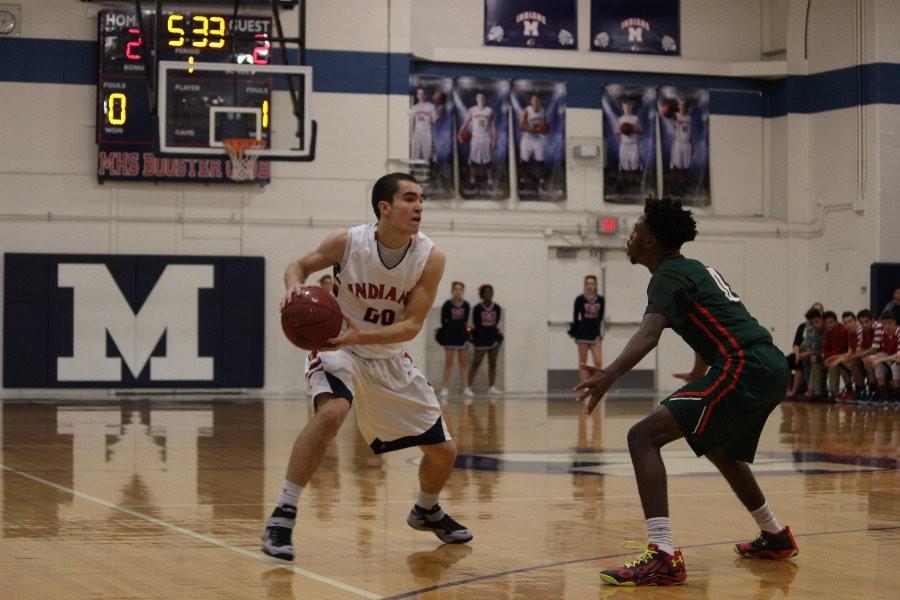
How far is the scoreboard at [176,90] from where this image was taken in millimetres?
19203

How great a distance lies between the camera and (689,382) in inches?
245

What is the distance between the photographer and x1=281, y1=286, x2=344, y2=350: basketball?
6129mm

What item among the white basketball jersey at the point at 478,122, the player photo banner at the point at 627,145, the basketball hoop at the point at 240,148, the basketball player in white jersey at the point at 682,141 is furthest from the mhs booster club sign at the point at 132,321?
the basketball player in white jersey at the point at 682,141

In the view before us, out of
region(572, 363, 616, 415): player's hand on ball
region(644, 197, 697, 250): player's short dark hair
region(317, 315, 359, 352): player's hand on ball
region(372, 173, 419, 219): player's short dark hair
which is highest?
region(372, 173, 419, 219): player's short dark hair

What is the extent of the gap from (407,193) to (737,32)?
1928 cm

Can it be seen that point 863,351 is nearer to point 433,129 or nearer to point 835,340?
point 835,340

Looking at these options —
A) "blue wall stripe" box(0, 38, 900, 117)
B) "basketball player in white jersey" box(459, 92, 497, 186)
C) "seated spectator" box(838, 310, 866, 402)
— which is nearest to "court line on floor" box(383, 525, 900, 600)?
"seated spectator" box(838, 310, 866, 402)

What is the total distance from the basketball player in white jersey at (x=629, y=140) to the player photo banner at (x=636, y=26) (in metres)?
1.04

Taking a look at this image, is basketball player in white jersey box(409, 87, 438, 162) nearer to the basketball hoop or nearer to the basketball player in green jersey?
the basketball hoop

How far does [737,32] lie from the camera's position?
24688 millimetres

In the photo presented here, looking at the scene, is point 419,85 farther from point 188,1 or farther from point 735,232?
Answer: point 735,232

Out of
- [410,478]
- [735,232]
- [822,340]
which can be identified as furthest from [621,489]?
[735,232]

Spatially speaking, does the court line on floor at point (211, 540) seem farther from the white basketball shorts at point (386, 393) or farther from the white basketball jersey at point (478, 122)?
the white basketball jersey at point (478, 122)

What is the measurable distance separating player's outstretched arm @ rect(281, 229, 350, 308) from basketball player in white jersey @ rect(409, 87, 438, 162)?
16.3 metres
